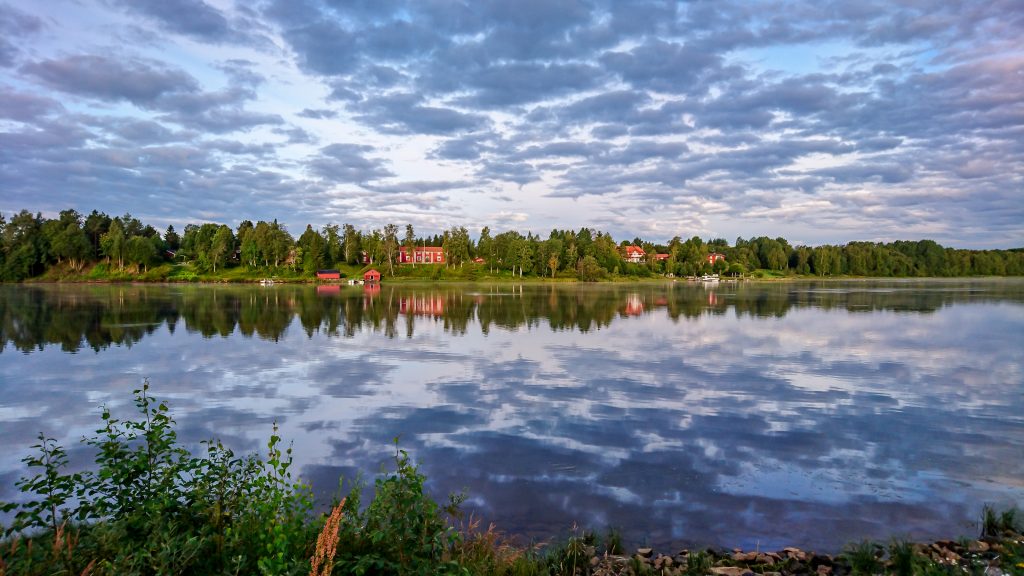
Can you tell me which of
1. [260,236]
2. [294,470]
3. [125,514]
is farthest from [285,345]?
[260,236]

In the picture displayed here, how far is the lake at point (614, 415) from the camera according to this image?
1194 cm

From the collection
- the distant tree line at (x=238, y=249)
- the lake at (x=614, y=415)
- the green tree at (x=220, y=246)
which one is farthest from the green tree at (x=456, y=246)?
the lake at (x=614, y=415)

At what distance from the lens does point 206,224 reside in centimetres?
19162

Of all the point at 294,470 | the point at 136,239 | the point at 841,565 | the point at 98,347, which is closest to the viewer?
Answer: the point at 841,565

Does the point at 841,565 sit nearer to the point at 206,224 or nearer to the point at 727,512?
the point at 727,512

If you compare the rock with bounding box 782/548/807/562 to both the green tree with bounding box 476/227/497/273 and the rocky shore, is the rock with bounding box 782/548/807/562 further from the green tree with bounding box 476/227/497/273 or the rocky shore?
the green tree with bounding box 476/227/497/273

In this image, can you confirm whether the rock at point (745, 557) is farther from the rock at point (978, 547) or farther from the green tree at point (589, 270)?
the green tree at point (589, 270)

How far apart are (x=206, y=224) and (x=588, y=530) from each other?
684ft

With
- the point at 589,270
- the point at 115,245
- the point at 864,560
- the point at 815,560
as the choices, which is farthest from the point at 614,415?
the point at 115,245

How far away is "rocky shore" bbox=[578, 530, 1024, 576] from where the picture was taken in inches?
338

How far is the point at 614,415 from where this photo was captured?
19047 mm

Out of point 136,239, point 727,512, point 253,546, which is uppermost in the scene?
point 136,239

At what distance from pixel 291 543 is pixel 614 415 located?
13.5m

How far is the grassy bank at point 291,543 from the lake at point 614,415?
1073 mm
